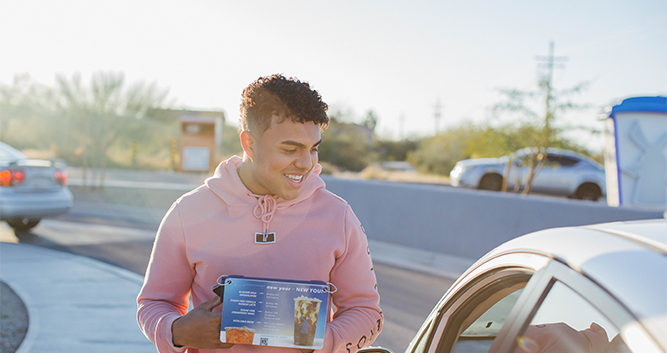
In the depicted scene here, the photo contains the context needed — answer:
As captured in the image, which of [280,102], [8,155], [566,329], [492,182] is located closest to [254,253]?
[280,102]

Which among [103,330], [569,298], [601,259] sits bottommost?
[103,330]

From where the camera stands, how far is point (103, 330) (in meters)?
4.64

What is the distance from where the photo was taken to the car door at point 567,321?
989mm

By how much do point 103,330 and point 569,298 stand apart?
4533 mm

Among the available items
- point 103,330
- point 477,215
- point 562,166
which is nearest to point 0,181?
point 103,330

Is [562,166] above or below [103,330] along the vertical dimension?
above

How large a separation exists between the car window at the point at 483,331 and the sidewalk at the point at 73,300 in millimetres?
3290

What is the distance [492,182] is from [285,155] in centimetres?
1534

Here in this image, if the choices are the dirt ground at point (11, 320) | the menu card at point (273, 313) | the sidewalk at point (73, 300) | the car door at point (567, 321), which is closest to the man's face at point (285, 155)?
the menu card at point (273, 313)

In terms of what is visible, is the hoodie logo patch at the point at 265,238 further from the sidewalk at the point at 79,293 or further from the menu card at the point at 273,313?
the sidewalk at the point at 79,293

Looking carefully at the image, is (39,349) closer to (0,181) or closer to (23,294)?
(23,294)

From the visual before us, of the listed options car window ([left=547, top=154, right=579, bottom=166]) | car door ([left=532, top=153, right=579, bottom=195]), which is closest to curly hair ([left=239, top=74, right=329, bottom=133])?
car door ([left=532, top=153, right=579, bottom=195])

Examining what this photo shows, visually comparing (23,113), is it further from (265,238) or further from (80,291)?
(265,238)

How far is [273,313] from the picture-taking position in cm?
155
